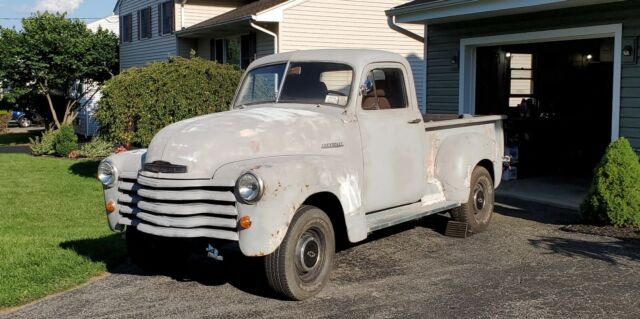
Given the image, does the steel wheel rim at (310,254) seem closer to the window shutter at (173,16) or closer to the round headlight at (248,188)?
the round headlight at (248,188)

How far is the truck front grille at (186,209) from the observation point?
4992 mm

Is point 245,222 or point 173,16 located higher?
point 173,16

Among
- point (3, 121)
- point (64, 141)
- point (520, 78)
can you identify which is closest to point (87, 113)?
point (3, 121)

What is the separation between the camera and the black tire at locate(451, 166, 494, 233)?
764cm

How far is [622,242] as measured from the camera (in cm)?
736

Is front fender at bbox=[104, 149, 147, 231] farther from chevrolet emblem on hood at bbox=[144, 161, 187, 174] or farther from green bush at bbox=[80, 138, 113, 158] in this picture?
green bush at bbox=[80, 138, 113, 158]

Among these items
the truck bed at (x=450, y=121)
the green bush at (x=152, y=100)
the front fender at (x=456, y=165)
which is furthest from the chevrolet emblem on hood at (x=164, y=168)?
the green bush at (x=152, y=100)

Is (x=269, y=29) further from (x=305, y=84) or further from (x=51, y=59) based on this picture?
(x=305, y=84)

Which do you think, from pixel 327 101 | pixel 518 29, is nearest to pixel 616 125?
pixel 518 29

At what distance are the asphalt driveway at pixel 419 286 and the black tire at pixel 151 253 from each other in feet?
0.43

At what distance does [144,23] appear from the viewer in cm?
2653

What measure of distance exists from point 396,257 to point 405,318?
74.5 inches

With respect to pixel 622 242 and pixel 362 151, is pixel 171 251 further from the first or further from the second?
pixel 622 242

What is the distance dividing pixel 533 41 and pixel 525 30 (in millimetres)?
229
